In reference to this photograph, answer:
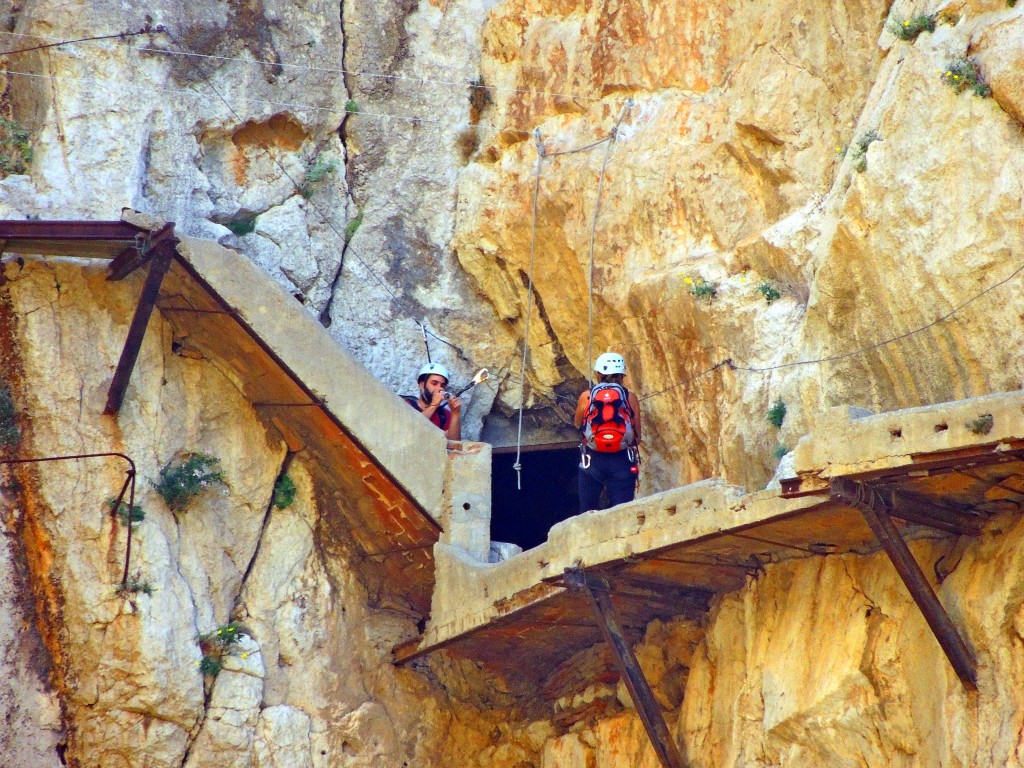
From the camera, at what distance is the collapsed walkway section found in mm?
15164

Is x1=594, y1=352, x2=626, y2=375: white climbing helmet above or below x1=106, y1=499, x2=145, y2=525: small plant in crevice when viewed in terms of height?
above

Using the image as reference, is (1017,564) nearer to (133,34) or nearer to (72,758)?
(72,758)

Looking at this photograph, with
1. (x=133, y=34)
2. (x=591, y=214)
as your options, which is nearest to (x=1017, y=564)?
(x=591, y=214)

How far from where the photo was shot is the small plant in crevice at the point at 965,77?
42.4ft

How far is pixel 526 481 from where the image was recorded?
1984 cm

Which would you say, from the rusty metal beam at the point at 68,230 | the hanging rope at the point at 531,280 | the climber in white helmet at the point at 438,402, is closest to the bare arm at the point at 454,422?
the climber in white helmet at the point at 438,402

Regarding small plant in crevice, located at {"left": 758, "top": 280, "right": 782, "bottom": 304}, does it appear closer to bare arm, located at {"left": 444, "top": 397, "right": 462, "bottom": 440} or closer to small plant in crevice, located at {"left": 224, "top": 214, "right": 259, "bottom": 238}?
bare arm, located at {"left": 444, "top": 397, "right": 462, "bottom": 440}

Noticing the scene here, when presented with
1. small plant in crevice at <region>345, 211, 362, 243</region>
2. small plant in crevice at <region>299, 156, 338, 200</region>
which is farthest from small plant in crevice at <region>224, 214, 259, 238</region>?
small plant in crevice at <region>345, 211, 362, 243</region>

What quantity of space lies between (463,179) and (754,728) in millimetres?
7624

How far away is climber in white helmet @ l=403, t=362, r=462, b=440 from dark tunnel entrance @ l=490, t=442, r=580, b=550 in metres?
2.29

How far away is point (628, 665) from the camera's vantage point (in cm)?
1377

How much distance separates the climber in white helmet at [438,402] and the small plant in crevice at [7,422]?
13.0ft

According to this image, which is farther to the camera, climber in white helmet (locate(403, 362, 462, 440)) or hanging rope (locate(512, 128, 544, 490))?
hanging rope (locate(512, 128, 544, 490))

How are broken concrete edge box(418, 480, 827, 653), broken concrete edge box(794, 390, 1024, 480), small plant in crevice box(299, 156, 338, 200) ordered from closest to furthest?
broken concrete edge box(794, 390, 1024, 480)
broken concrete edge box(418, 480, 827, 653)
small plant in crevice box(299, 156, 338, 200)
